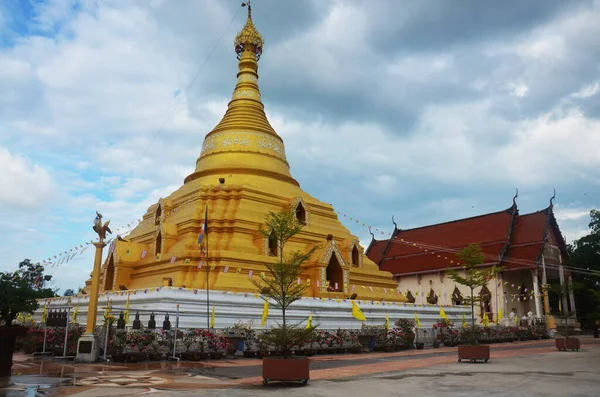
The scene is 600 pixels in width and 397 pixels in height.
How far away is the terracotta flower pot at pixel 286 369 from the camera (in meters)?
8.55

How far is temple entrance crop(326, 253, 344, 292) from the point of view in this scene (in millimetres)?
22641

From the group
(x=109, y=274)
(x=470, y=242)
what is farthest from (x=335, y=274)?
(x=470, y=242)

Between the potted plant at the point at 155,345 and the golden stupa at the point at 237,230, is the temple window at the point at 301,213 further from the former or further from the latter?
the potted plant at the point at 155,345

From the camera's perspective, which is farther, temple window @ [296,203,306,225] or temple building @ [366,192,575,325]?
temple building @ [366,192,575,325]

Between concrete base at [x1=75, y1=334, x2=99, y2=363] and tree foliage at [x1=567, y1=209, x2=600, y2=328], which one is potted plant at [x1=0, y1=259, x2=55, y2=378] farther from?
tree foliage at [x1=567, y1=209, x2=600, y2=328]

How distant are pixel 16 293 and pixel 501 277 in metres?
29.6

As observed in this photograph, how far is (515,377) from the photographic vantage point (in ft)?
32.0

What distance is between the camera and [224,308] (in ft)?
54.4

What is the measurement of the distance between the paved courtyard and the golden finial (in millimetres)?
21603

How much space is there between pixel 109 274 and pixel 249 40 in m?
15.7

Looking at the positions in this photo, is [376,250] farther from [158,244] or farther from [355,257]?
[158,244]

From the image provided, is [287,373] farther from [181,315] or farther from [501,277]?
[501,277]

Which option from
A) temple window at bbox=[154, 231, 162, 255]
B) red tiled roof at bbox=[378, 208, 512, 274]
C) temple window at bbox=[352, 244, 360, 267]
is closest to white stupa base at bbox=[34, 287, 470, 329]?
temple window at bbox=[352, 244, 360, 267]

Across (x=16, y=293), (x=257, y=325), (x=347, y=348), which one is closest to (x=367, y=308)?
(x=347, y=348)
